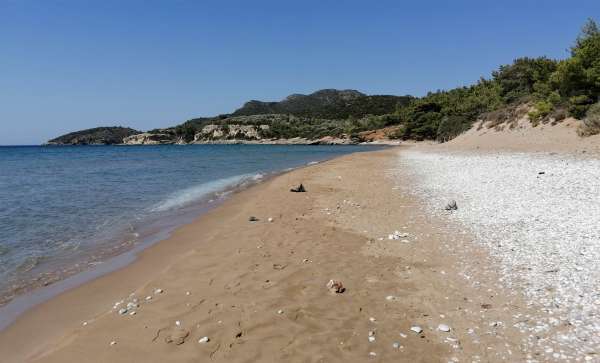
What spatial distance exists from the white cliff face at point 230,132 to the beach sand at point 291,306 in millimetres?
157834

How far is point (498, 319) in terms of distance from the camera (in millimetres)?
4602

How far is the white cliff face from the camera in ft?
554

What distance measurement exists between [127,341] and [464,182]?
1300cm

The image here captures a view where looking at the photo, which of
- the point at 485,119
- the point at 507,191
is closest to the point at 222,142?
the point at 485,119

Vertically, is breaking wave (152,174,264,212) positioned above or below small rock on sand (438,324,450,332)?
below

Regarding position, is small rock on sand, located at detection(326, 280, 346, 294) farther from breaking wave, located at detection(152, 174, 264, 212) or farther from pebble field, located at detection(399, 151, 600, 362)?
breaking wave, located at detection(152, 174, 264, 212)

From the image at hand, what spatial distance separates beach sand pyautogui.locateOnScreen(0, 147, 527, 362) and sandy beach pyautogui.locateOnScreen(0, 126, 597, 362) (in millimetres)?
20

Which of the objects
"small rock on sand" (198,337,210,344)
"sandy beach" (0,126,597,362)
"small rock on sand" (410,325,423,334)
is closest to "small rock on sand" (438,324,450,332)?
"sandy beach" (0,126,597,362)

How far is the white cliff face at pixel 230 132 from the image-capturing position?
16888 cm

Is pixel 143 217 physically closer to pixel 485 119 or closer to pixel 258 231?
pixel 258 231

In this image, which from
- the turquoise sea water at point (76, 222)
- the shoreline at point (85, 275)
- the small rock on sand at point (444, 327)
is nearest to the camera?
the small rock on sand at point (444, 327)

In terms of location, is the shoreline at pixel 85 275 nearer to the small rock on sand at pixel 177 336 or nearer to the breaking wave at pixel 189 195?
the breaking wave at pixel 189 195

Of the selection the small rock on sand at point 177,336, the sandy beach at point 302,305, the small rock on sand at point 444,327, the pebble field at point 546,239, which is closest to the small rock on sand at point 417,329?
the sandy beach at point 302,305

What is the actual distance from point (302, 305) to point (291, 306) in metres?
0.16
